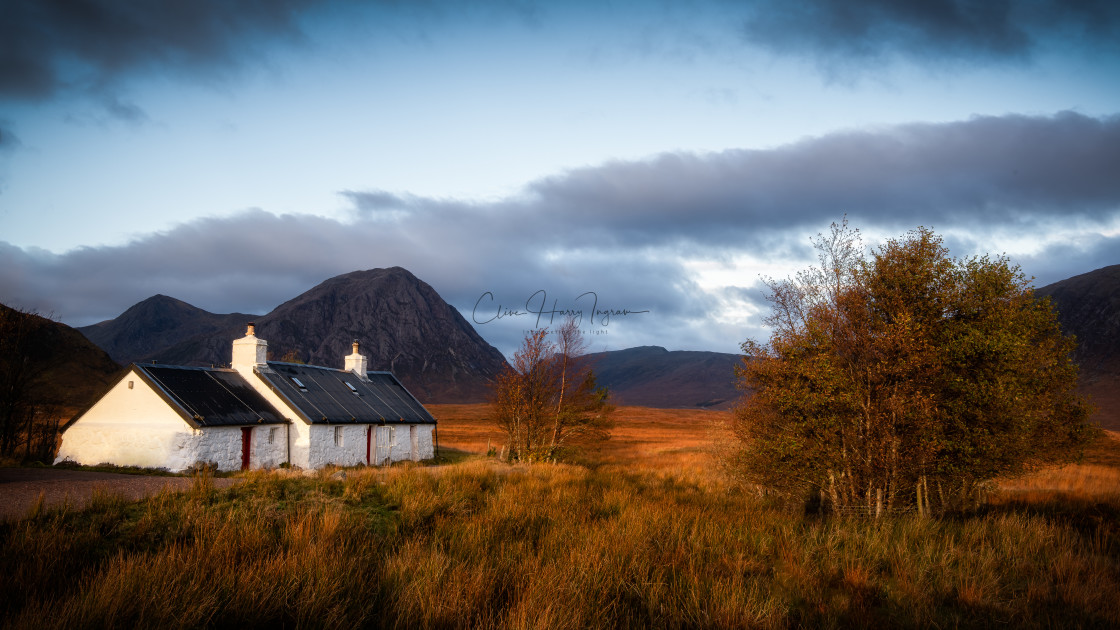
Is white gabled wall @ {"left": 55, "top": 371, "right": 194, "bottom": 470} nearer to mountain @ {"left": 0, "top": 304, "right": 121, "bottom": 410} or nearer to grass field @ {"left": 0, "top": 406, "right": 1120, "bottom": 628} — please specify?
grass field @ {"left": 0, "top": 406, "right": 1120, "bottom": 628}

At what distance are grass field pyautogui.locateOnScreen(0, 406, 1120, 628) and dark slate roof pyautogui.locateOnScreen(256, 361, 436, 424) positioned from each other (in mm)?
16349

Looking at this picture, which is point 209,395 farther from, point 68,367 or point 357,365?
point 68,367

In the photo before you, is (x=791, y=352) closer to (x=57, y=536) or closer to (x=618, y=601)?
(x=618, y=601)

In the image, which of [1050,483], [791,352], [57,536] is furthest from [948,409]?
[1050,483]

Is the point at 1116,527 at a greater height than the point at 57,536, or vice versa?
the point at 57,536

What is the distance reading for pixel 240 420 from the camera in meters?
25.3

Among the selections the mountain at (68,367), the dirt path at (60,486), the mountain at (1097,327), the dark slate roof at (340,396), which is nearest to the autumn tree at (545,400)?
the dark slate roof at (340,396)

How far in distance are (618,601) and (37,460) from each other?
29.8m

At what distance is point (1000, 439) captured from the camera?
42.2 ft

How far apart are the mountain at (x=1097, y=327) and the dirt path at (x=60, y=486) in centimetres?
13816

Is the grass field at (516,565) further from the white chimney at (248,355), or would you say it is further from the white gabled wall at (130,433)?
the white chimney at (248,355)

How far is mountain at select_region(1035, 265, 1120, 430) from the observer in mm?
128750

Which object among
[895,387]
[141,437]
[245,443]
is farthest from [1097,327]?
[141,437]

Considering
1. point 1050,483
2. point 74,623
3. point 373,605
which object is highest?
point 74,623
